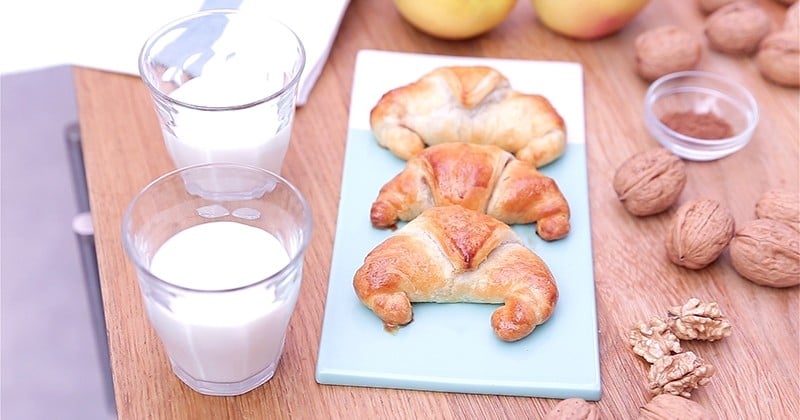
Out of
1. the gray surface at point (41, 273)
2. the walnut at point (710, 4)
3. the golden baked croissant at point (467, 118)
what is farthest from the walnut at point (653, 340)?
the gray surface at point (41, 273)

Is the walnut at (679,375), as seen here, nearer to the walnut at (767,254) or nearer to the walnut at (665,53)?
the walnut at (767,254)

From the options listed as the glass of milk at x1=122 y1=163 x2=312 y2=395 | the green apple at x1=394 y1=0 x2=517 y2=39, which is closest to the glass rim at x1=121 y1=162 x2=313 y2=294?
the glass of milk at x1=122 y1=163 x2=312 y2=395

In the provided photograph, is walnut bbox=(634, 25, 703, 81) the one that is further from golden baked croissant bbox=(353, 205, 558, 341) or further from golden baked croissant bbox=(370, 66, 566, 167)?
golden baked croissant bbox=(353, 205, 558, 341)

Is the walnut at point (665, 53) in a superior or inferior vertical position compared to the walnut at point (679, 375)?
superior

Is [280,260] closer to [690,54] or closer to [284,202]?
[284,202]

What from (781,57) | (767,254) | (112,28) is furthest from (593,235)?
(112,28)

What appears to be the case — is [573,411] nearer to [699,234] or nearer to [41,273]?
[699,234]

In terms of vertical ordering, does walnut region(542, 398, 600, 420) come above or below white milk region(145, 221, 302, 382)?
below
